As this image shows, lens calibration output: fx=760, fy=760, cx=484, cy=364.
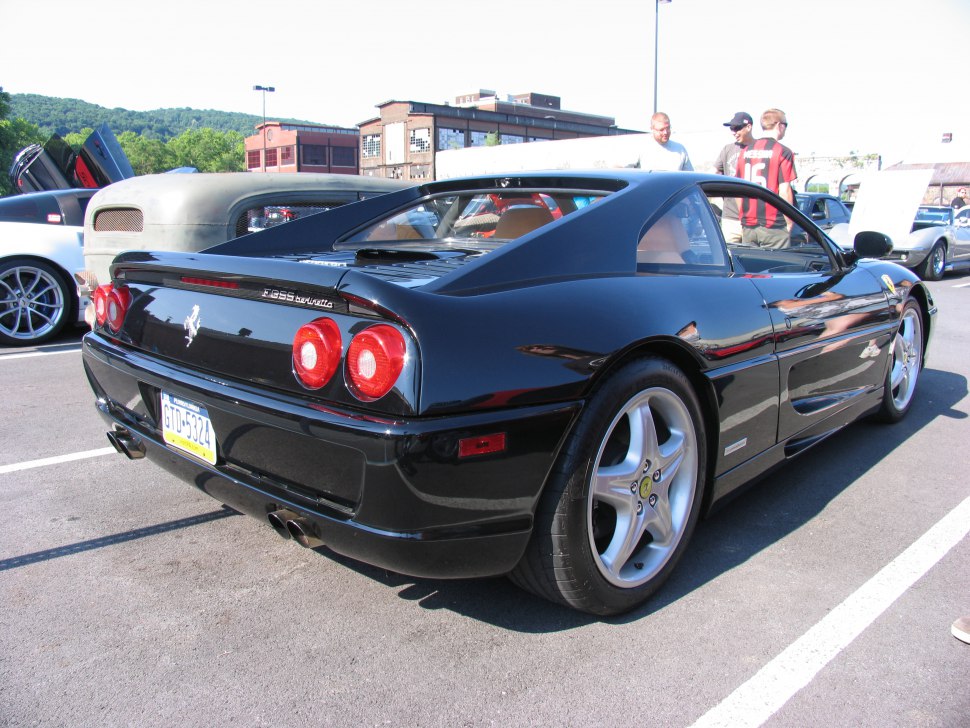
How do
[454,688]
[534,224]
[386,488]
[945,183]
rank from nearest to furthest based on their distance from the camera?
[386,488] → [454,688] → [534,224] → [945,183]

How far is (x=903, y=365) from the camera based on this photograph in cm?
437

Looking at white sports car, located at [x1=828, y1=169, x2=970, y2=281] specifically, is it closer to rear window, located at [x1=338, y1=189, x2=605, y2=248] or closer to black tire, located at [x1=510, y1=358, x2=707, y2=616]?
rear window, located at [x1=338, y1=189, x2=605, y2=248]

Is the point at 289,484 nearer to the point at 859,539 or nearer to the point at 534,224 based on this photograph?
the point at 534,224

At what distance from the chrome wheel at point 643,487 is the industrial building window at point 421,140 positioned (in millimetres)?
72979

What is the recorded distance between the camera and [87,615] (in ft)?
7.49

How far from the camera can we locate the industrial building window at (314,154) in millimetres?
91875

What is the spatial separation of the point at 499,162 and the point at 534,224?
1639 cm

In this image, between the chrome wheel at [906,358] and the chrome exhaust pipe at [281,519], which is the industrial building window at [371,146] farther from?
the chrome exhaust pipe at [281,519]

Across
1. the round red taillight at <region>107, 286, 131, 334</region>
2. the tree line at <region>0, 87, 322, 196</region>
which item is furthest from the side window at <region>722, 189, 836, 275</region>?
the tree line at <region>0, 87, 322, 196</region>

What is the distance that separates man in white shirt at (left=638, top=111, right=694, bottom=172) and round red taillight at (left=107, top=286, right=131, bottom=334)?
17.1 feet

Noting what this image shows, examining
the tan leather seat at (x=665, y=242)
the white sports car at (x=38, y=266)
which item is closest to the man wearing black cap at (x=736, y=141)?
the tan leather seat at (x=665, y=242)

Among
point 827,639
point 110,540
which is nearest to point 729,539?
point 827,639

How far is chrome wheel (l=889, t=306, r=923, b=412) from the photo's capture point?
429 cm

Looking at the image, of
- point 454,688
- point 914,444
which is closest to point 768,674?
point 454,688
